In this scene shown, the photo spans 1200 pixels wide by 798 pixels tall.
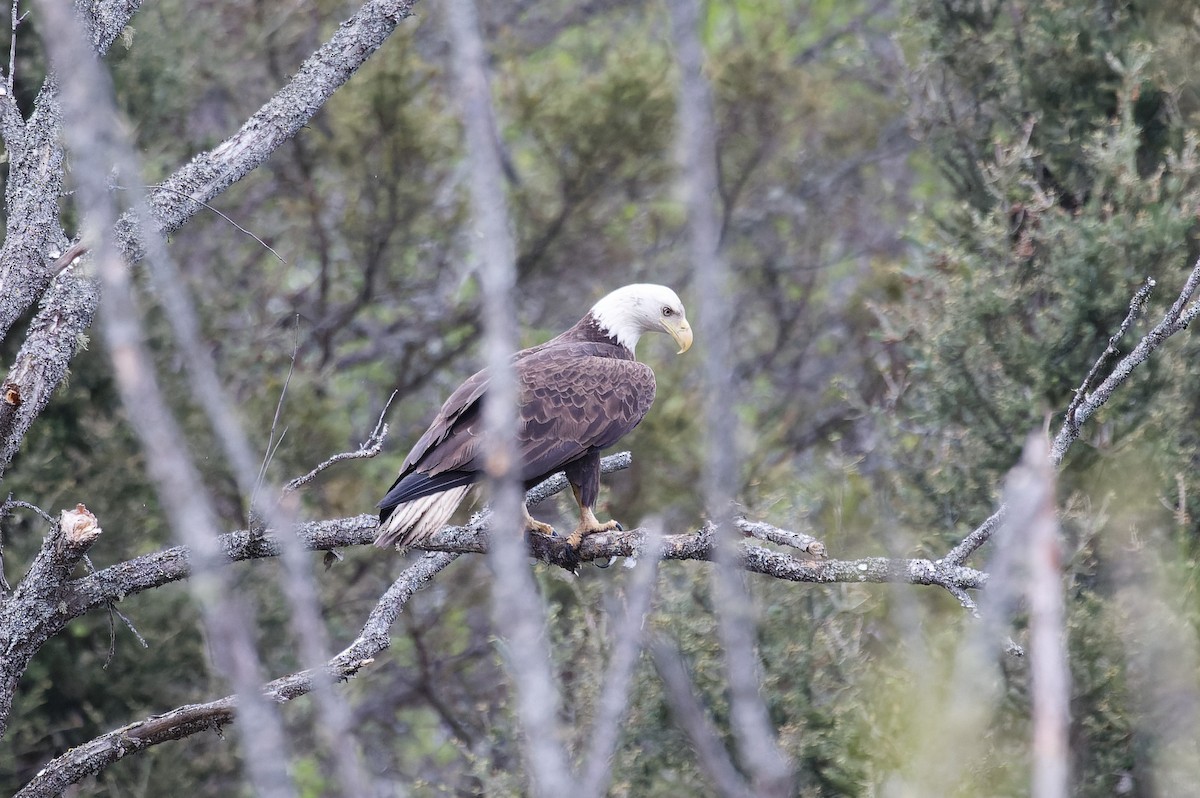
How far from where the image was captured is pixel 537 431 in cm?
518

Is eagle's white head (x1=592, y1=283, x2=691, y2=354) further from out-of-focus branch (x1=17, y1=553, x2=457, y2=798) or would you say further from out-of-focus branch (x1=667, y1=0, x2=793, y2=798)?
out-of-focus branch (x1=667, y1=0, x2=793, y2=798)

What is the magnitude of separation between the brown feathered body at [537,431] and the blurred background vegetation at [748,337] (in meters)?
1.14

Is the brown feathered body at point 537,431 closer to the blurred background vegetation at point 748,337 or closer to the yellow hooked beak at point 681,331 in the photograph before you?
the yellow hooked beak at point 681,331

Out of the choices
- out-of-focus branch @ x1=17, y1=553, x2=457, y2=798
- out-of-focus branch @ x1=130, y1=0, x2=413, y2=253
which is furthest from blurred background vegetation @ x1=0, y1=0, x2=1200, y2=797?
out-of-focus branch @ x1=130, y1=0, x2=413, y2=253

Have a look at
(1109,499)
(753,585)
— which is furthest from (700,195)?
(753,585)

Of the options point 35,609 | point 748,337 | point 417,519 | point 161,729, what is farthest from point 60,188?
point 748,337

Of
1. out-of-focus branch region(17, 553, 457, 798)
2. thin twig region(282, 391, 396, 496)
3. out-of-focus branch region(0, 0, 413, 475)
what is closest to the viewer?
thin twig region(282, 391, 396, 496)

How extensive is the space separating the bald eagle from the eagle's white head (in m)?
0.14

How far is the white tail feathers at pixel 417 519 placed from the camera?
172 inches

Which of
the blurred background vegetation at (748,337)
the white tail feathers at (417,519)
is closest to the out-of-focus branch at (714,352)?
the blurred background vegetation at (748,337)

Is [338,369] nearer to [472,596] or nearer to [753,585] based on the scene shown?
[472,596]

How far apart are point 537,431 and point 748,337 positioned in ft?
21.4

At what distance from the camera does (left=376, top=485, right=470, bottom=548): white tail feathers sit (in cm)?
436

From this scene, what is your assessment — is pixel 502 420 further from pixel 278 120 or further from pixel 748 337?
pixel 748 337
